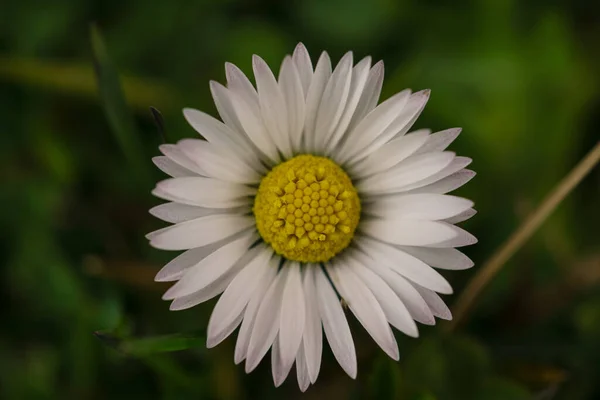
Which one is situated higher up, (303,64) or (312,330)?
(303,64)

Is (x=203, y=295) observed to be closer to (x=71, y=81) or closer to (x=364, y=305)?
(x=364, y=305)

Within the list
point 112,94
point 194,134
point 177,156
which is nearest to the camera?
point 177,156

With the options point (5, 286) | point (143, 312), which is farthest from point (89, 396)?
point (5, 286)

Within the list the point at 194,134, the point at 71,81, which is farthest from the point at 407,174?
the point at 71,81

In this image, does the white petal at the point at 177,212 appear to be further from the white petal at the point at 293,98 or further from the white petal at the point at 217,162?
the white petal at the point at 293,98

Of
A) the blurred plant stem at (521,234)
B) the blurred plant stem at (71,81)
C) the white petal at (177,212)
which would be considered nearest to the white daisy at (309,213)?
the white petal at (177,212)

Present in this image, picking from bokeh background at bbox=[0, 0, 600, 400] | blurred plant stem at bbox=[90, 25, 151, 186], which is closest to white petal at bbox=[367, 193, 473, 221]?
bokeh background at bbox=[0, 0, 600, 400]

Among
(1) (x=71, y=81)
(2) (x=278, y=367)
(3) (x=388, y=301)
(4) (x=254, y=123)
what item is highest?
(4) (x=254, y=123)
